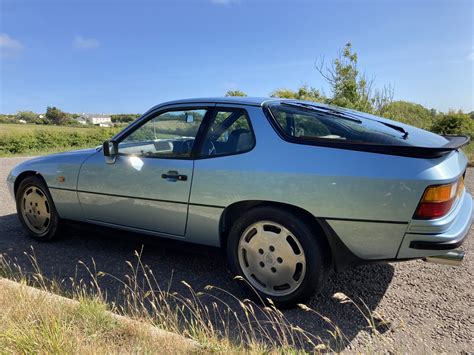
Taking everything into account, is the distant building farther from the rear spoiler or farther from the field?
the rear spoiler

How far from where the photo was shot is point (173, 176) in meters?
3.22

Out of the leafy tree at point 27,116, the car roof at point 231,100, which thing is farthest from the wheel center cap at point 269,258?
the leafy tree at point 27,116

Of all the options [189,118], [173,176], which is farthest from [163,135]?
[173,176]

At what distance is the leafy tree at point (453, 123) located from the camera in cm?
1989

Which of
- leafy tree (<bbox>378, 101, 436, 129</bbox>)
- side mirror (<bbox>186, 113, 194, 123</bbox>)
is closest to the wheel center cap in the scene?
side mirror (<bbox>186, 113, 194, 123</bbox>)

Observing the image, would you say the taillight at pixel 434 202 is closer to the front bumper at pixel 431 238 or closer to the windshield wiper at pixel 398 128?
the front bumper at pixel 431 238

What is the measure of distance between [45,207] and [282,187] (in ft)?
9.70

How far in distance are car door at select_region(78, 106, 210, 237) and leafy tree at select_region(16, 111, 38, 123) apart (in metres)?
41.6

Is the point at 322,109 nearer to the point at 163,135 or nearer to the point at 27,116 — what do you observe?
the point at 163,135

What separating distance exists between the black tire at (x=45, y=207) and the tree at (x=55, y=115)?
4190cm

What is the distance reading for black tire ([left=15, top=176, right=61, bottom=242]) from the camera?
420 centimetres

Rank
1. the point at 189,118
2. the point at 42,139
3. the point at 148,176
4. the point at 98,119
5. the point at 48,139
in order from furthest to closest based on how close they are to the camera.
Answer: the point at 98,119 < the point at 48,139 < the point at 42,139 < the point at 189,118 < the point at 148,176

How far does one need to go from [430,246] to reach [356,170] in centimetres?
66

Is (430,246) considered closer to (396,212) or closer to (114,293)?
(396,212)
